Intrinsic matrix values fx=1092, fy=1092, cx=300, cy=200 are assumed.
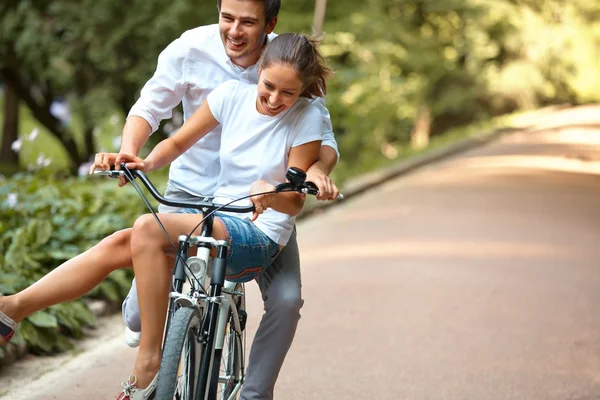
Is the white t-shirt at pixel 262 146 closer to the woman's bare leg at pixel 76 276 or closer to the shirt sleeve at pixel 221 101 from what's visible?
the shirt sleeve at pixel 221 101

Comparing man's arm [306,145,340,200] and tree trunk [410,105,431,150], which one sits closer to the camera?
man's arm [306,145,340,200]

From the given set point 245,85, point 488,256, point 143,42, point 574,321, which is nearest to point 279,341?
point 245,85

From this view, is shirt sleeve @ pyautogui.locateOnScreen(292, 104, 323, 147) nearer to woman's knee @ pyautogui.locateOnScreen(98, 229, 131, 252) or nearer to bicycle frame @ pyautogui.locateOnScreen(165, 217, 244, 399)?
bicycle frame @ pyautogui.locateOnScreen(165, 217, 244, 399)

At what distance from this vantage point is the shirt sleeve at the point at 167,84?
4.15 meters

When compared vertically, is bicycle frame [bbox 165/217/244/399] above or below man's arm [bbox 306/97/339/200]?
below

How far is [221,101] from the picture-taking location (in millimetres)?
3904

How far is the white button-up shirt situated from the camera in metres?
4.17

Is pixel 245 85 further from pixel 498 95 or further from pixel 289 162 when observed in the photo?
pixel 498 95

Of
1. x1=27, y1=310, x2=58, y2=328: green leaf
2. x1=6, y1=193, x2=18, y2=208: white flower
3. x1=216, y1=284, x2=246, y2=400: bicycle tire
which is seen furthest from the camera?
x1=6, y1=193, x2=18, y2=208: white flower

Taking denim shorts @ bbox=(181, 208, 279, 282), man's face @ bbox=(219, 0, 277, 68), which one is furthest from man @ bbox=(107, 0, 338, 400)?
denim shorts @ bbox=(181, 208, 279, 282)

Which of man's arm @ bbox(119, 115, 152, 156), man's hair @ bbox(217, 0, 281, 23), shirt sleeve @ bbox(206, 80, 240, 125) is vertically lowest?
man's arm @ bbox(119, 115, 152, 156)

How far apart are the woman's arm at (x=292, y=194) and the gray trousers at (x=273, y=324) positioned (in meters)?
0.32

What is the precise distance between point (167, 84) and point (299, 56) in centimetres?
71

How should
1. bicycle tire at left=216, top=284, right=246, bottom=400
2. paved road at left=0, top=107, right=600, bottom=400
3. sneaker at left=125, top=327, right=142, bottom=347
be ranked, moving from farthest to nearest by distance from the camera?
paved road at left=0, top=107, right=600, bottom=400 → sneaker at left=125, top=327, right=142, bottom=347 → bicycle tire at left=216, top=284, right=246, bottom=400
